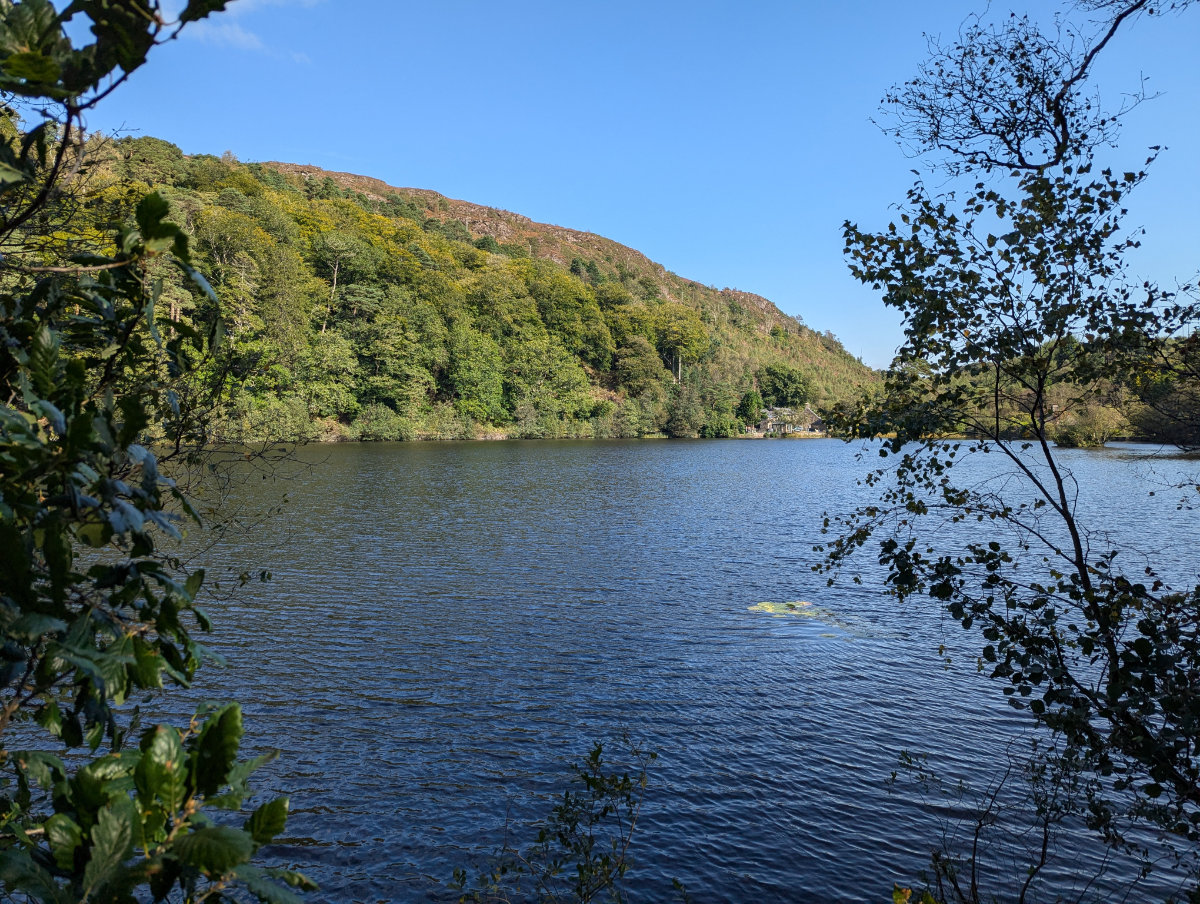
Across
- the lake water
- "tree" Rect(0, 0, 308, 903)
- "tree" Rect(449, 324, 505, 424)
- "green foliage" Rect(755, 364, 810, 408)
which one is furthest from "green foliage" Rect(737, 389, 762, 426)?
"tree" Rect(0, 0, 308, 903)

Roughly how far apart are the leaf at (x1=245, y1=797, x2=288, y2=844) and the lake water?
17.6ft

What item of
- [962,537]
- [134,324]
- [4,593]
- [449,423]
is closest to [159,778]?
[4,593]

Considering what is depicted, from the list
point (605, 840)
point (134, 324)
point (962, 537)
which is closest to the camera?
point (134, 324)

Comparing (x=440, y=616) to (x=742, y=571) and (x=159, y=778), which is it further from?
(x=159, y=778)

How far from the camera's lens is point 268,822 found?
4.80 feet

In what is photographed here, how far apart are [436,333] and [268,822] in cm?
7408

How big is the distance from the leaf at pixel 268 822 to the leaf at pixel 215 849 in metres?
0.14

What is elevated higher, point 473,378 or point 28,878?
point 473,378

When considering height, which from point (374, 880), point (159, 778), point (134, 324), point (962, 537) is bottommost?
point (374, 880)

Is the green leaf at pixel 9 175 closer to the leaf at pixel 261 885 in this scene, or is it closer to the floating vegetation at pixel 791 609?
the leaf at pixel 261 885

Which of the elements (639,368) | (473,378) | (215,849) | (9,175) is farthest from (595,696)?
(639,368)

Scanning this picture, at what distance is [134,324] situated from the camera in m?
1.81

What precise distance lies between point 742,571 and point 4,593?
18464 mm

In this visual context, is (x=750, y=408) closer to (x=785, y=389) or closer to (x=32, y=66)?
(x=785, y=389)
